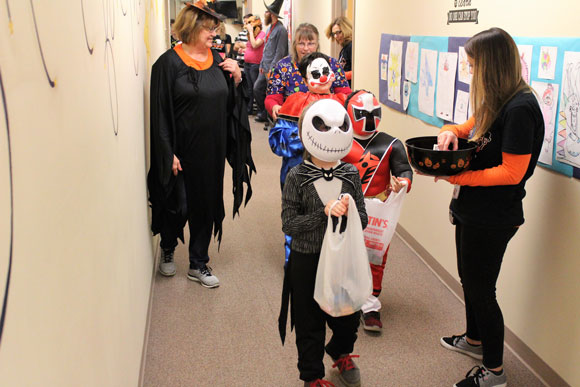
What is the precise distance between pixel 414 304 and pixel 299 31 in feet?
6.17

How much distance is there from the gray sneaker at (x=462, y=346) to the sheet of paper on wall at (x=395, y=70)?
1.92m

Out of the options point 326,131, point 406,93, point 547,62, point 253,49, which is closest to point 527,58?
point 547,62

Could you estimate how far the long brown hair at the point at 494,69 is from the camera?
2.18m

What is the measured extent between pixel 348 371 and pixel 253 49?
23.3ft

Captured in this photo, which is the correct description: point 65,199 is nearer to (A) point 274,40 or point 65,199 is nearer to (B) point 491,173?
(B) point 491,173

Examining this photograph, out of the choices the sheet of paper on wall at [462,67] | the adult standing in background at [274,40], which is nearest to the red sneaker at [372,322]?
the sheet of paper on wall at [462,67]

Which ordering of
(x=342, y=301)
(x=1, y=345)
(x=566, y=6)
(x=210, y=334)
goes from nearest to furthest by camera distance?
(x=1, y=345) → (x=342, y=301) → (x=566, y=6) → (x=210, y=334)

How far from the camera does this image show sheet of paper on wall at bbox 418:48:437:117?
11.9 ft

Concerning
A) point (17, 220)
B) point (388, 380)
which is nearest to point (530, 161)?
point (388, 380)

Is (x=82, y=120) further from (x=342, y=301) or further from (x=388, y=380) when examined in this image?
(x=388, y=380)

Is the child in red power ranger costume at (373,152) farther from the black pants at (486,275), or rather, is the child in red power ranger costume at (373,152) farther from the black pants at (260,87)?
the black pants at (260,87)

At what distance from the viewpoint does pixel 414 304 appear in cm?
335

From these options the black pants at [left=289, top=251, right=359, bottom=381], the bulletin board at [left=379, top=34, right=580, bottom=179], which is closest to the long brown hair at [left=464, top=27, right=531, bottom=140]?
the bulletin board at [left=379, top=34, right=580, bottom=179]

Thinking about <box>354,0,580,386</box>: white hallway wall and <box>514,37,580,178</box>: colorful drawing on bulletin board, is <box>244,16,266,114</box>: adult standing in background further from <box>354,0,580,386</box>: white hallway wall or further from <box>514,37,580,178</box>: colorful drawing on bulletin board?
<box>514,37,580,178</box>: colorful drawing on bulletin board
